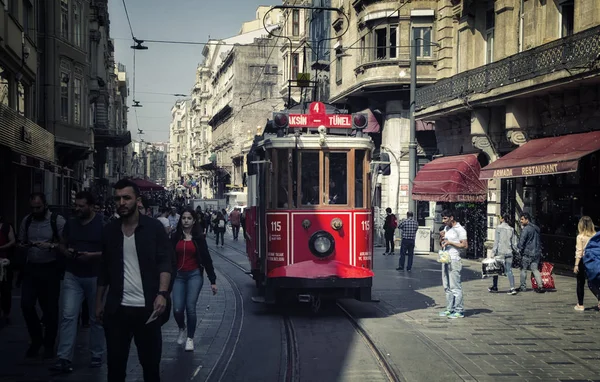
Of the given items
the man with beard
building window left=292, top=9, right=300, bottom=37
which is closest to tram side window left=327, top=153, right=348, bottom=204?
the man with beard

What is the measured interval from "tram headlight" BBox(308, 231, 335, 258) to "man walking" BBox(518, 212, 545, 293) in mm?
5434

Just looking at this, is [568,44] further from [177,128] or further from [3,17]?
[177,128]

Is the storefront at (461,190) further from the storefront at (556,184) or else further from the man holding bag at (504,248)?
the man holding bag at (504,248)

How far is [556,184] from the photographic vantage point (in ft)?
64.9

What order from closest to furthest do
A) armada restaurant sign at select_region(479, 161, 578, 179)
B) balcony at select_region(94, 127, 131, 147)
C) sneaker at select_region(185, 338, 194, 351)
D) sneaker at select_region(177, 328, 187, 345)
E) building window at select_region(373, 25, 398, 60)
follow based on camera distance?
sneaker at select_region(185, 338, 194, 351) < sneaker at select_region(177, 328, 187, 345) < armada restaurant sign at select_region(479, 161, 578, 179) < building window at select_region(373, 25, 398, 60) < balcony at select_region(94, 127, 131, 147)

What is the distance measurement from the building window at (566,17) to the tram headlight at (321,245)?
35.4 feet

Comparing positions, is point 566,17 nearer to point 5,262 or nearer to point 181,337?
point 181,337

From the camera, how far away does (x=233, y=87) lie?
237ft

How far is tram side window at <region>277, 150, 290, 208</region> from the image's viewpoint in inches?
469

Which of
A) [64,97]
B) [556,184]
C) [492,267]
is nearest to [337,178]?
[492,267]

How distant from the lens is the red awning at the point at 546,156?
53.7ft

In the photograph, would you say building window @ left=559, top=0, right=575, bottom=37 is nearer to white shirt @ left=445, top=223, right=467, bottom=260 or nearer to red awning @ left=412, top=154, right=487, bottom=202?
red awning @ left=412, top=154, right=487, bottom=202

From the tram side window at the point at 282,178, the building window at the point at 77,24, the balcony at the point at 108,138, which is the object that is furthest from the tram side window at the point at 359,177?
the balcony at the point at 108,138

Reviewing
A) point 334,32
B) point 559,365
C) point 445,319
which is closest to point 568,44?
point 445,319
